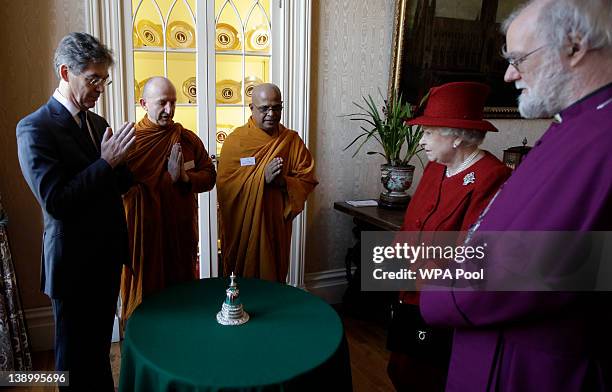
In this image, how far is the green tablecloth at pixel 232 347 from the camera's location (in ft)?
4.31

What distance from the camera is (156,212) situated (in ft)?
7.47

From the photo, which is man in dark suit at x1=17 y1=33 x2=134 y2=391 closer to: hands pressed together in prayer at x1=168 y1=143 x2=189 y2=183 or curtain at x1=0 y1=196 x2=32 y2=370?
hands pressed together in prayer at x1=168 y1=143 x2=189 y2=183

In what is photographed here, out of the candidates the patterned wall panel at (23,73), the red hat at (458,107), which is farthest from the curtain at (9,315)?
the red hat at (458,107)

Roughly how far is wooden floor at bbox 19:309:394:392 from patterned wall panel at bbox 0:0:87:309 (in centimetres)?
72

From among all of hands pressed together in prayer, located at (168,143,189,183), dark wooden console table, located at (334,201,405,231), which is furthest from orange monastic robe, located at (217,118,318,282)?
dark wooden console table, located at (334,201,405,231)

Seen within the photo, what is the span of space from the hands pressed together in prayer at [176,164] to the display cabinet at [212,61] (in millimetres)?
643

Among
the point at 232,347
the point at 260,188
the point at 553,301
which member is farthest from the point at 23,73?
the point at 553,301

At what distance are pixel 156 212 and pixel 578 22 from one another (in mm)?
1978

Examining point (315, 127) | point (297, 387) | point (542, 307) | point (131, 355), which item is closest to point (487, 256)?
Answer: point (542, 307)

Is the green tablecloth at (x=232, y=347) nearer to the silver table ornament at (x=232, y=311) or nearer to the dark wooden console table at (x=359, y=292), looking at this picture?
the silver table ornament at (x=232, y=311)

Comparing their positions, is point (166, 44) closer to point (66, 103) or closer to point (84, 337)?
point (66, 103)

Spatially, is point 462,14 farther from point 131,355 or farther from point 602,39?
point 131,355

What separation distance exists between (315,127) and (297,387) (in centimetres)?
222

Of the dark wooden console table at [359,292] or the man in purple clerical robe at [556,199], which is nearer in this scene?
the man in purple clerical robe at [556,199]
